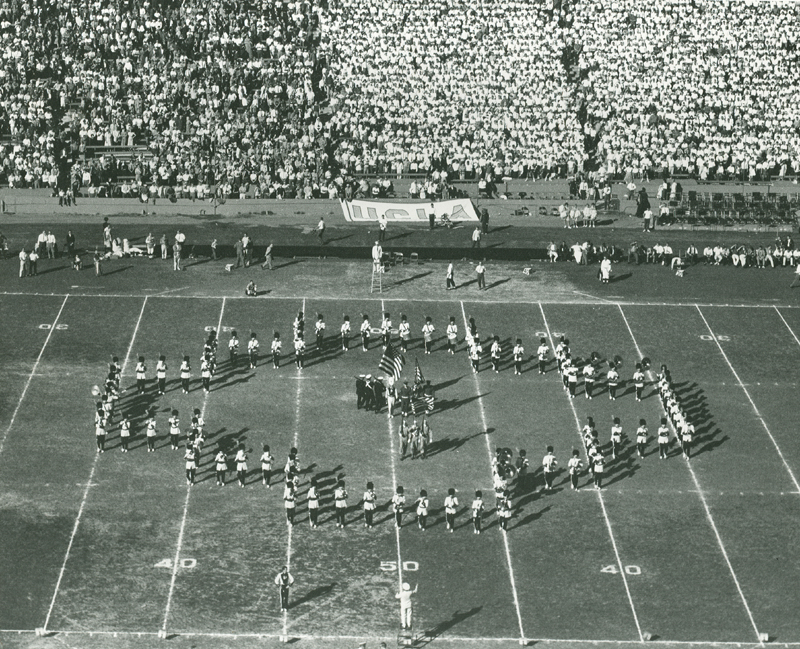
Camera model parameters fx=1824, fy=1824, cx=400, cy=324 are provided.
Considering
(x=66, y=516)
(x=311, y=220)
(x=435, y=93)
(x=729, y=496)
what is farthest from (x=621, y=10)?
(x=66, y=516)

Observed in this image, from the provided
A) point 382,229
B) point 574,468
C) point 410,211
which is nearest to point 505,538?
point 574,468

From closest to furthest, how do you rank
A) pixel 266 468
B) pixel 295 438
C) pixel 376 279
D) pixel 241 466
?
pixel 241 466, pixel 266 468, pixel 295 438, pixel 376 279

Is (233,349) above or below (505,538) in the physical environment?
above

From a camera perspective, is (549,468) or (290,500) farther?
(549,468)

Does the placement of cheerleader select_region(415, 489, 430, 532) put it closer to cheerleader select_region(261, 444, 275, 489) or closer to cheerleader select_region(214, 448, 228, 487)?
cheerleader select_region(261, 444, 275, 489)

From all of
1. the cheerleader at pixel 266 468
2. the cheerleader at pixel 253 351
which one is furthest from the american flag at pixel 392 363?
the cheerleader at pixel 266 468

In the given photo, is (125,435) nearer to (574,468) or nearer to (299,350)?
(299,350)

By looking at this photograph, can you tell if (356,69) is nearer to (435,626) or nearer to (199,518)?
(199,518)
